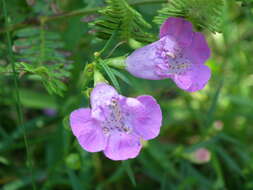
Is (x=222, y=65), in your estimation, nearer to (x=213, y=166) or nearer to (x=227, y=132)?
(x=227, y=132)

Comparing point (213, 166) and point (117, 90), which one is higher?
point (117, 90)

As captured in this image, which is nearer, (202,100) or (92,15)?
(92,15)

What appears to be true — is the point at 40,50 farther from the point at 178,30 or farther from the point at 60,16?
the point at 178,30

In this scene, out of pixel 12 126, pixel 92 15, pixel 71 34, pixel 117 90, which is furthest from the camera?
pixel 12 126

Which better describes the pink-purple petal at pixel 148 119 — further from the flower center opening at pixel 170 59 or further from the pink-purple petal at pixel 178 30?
the pink-purple petal at pixel 178 30

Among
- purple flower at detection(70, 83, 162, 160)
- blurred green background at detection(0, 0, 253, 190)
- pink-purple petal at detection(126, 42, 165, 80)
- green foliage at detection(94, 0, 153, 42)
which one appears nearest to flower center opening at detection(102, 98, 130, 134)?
purple flower at detection(70, 83, 162, 160)

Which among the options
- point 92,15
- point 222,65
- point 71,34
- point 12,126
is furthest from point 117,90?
point 222,65

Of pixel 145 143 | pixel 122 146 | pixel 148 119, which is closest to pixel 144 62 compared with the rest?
Result: pixel 148 119
